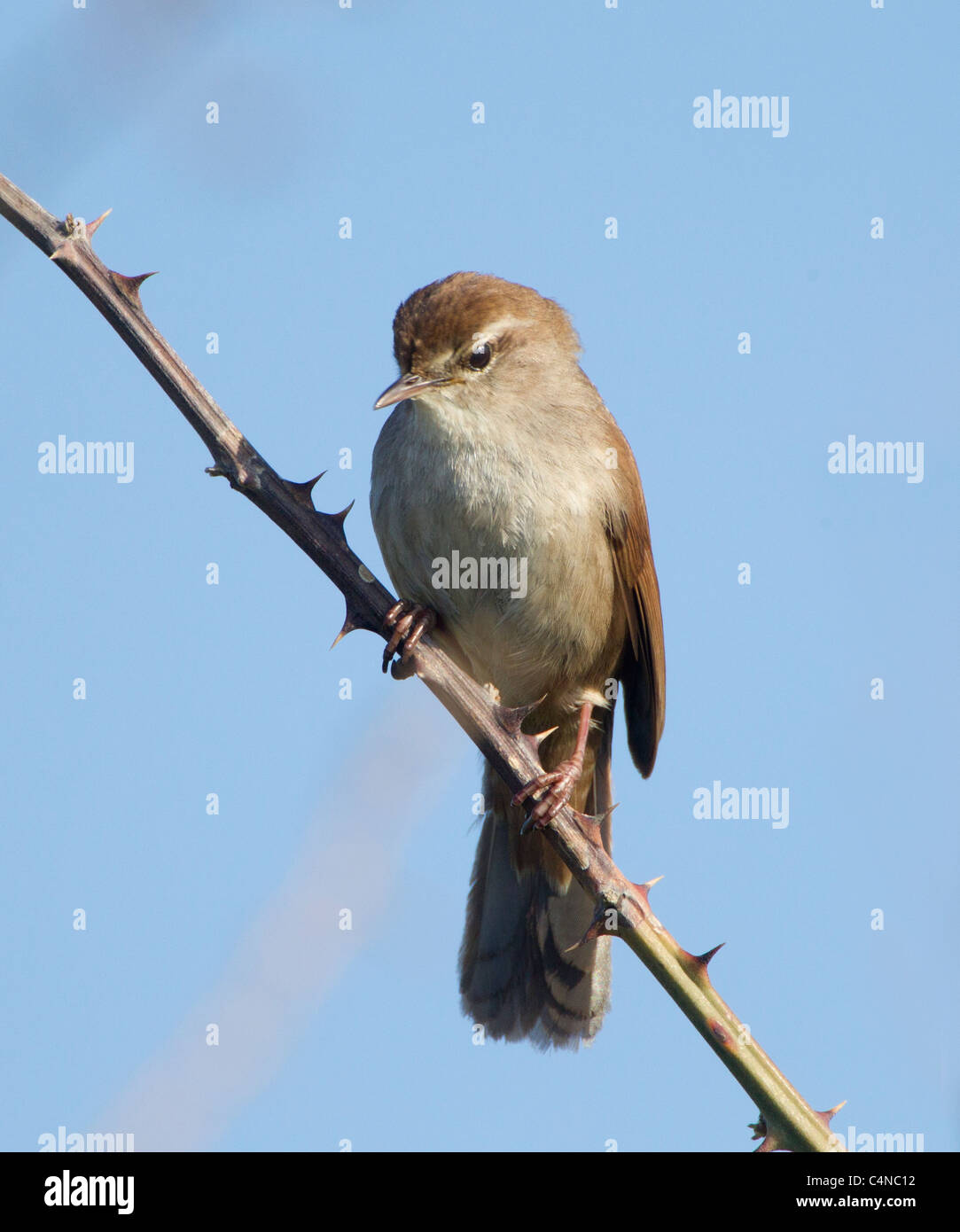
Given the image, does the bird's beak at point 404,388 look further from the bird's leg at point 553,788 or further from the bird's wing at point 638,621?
the bird's leg at point 553,788

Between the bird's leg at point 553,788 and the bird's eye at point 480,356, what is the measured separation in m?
1.43

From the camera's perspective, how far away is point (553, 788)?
15.1 feet

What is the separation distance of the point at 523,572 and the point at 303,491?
168 cm

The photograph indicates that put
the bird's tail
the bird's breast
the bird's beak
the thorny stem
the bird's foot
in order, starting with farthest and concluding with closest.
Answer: the bird's tail, the bird's breast, the bird's beak, the bird's foot, the thorny stem

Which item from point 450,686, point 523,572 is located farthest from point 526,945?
point 450,686

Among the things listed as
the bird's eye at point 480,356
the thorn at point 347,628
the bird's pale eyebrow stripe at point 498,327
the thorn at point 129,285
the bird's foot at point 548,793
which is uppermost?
the bird's pale eyebrow stripe at point 498,327

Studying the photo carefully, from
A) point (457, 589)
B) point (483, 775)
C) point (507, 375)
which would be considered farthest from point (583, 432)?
point (483, 775)

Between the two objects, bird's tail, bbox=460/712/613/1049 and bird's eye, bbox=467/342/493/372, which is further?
bird's tail, bbox=460/712/613/1049

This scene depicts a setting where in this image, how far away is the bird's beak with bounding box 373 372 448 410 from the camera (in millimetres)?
4578

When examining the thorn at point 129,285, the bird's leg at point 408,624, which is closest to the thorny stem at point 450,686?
the thorn at point 129,285

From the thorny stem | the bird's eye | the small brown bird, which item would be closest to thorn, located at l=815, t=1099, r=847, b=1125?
the thorny stem

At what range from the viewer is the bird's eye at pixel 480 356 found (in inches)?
195

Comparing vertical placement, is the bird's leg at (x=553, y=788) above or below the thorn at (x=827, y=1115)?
above

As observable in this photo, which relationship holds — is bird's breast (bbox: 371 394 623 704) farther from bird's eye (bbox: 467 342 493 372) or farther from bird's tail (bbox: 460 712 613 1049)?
bird's tail (bbox: 460 712 613 1049)
